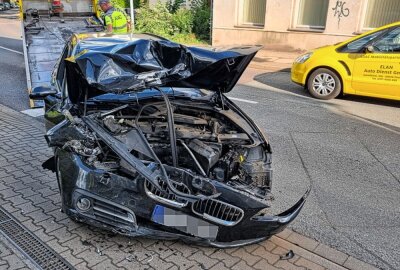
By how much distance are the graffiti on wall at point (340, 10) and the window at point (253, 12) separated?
3070 millimetres

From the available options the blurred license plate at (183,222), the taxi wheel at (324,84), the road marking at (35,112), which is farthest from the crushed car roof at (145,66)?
the taxi wheel at (324,84)

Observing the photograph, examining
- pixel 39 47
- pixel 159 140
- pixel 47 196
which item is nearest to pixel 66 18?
pixel 39 47

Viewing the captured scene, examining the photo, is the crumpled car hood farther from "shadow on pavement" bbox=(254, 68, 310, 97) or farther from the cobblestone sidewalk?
"shadow on pavement" bbox=(254, 68, 310, 97)

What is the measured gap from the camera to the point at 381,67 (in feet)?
25.7

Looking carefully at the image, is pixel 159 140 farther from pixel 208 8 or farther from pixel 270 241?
pixel 208 8

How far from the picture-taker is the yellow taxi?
7766 mm

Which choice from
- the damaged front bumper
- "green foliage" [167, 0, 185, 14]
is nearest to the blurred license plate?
the damaged front bumper

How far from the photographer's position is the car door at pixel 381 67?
7707 millimetres

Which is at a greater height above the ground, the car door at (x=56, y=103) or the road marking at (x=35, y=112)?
the car door at (x=56, y=103)

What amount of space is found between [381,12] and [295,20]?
2.99 metres

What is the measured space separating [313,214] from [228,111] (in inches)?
56.2

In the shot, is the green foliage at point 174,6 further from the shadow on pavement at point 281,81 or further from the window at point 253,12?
the shadow on pavement at point 281,81

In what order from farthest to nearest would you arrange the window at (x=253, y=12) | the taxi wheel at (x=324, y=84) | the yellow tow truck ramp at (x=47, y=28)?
the window at (x=253, y=12), the taxi wheel at (x=324, y=84), the yellow tow truck ramp at (x=47, y=28)

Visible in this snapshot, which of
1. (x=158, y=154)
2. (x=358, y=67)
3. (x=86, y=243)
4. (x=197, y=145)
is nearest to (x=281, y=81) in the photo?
(x=358, y=67)
